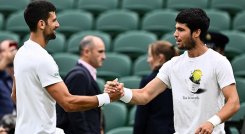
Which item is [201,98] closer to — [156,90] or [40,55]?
[156,90]

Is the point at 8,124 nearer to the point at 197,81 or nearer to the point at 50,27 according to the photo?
the point at 50,27

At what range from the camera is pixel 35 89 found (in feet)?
20.8

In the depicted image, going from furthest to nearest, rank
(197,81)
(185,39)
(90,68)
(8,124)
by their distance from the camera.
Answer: (8,124), (90,68), (185,39), (197,81)

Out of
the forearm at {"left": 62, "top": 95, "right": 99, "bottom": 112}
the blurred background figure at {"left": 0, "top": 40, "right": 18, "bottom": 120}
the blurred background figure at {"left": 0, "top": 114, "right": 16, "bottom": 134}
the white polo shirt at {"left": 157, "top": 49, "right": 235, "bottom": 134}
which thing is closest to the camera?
the forearm at {"left": 62, "top": 95, "right": 99, "bottom": 112}

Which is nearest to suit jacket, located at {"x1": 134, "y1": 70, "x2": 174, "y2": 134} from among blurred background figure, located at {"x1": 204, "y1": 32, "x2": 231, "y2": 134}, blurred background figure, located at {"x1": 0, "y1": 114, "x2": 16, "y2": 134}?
blurred background figure, located at {"x1": 204, "y1": 32, "x2": 231, "y2": 134}

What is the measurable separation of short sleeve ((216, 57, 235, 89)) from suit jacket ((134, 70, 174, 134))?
1621 mm

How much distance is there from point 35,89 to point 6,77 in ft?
11.1

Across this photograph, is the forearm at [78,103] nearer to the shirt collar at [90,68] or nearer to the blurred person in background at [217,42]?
the shirt collar at [90,68]

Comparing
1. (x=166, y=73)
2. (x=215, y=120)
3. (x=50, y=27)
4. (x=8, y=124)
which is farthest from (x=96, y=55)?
(x=215, y=120)

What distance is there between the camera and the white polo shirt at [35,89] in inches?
248

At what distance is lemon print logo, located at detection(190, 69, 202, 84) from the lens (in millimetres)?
6602

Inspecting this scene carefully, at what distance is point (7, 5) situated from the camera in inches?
520

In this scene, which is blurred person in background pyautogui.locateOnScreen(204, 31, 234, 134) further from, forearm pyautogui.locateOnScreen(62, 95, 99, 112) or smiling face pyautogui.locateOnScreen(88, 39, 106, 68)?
forearm pyautogui.locateOnScreen(62, 95, 99, 112)

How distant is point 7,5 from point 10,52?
134 inches
